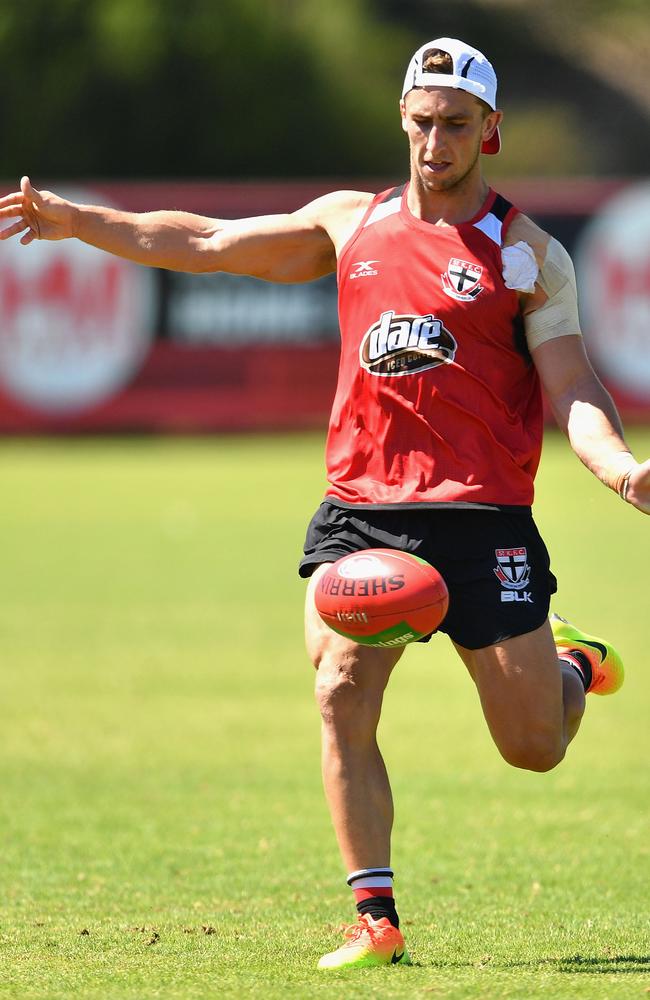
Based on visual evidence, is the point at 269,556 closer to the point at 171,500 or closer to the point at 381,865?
the point at 171,500

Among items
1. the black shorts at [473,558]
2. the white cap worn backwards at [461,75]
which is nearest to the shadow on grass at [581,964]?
the black shorts at [473,558]

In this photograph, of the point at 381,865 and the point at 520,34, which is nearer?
the point at 381,865

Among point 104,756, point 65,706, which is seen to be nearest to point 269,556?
point 65,706

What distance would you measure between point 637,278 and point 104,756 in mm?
17837

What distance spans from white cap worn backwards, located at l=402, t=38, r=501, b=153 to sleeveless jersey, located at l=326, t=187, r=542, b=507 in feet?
1.25

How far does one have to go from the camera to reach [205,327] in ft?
85.9

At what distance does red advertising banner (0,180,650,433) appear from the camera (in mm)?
25578

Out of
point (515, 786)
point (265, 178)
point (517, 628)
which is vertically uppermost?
point (265, 178)

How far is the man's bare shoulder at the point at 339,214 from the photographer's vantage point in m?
5.77

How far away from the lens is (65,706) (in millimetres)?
10211

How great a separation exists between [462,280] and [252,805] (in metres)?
3.40

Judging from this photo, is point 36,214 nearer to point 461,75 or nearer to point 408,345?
point 408,345

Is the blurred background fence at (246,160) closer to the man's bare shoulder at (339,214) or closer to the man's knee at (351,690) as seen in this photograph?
the man's bare shoulder at (339,214)

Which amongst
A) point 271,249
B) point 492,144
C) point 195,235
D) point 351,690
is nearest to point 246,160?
point 195,235
